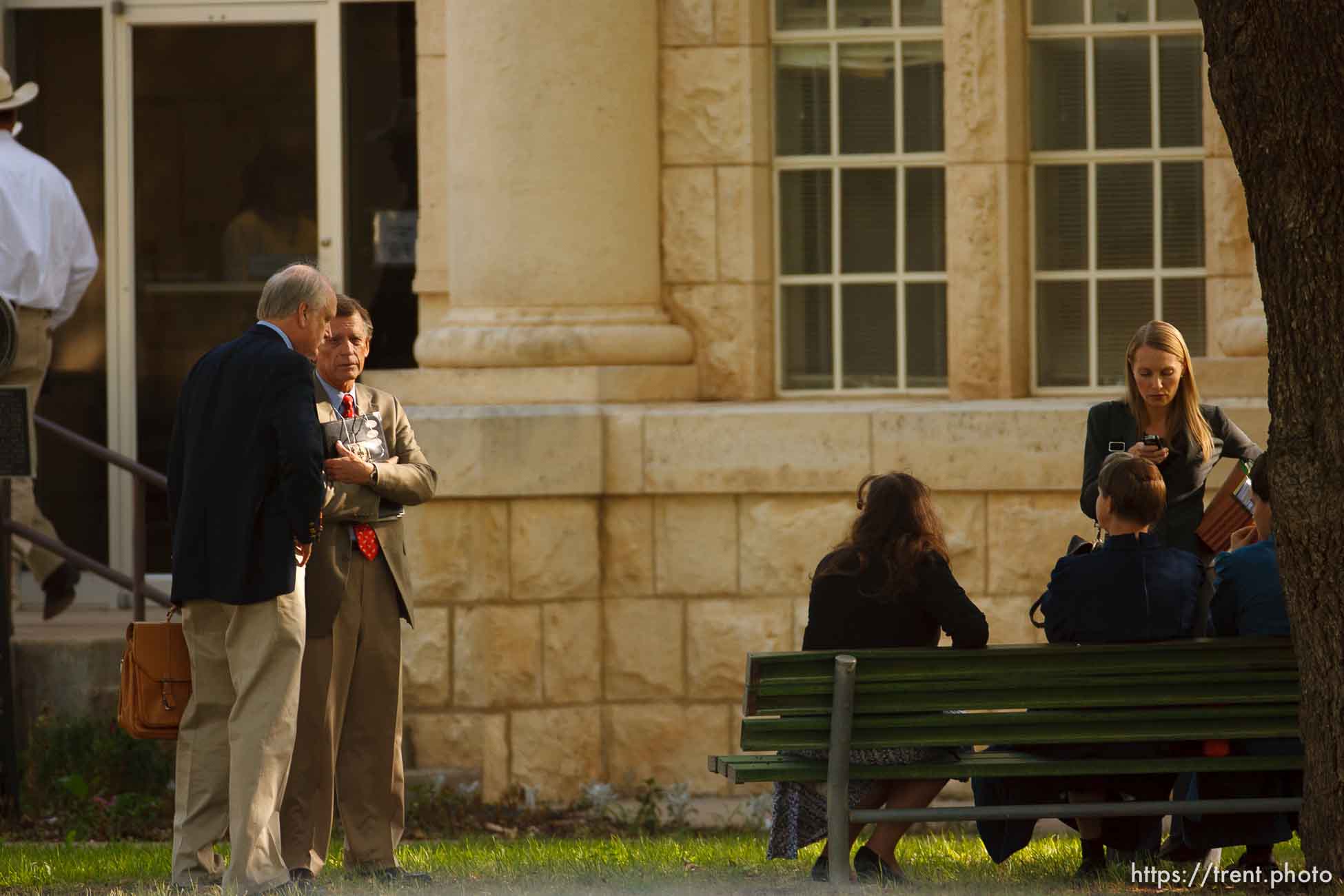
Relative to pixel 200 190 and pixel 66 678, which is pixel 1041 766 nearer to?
pixel 66 678

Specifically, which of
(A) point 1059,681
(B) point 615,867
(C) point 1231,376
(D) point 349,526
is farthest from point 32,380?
(A) point 1059,681

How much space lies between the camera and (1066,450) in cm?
867

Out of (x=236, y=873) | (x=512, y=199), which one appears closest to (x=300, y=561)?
(x=236, y=873)

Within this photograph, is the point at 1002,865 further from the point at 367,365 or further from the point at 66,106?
the point at 66,106

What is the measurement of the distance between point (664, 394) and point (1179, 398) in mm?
2688

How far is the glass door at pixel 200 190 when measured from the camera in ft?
35.1

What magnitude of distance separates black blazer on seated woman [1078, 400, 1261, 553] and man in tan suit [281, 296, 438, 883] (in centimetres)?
214

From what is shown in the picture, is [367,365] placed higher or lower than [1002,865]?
higher

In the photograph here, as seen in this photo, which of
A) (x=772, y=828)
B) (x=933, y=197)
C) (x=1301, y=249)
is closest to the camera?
(x=1301, y=249)

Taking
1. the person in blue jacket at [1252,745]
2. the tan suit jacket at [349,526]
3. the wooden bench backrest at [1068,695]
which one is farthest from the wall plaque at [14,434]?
the person in blue jacket at [1252,745]

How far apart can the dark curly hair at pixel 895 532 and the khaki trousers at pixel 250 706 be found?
5.17 feet

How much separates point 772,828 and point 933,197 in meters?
3.78

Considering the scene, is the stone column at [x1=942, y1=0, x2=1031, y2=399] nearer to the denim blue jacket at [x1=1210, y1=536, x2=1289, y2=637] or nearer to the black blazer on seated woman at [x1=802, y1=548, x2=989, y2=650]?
the denim blue jacket at [x1=1210, y1=536, x2=1289, y2=637]

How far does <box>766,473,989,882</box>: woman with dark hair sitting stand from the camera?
240 inches
